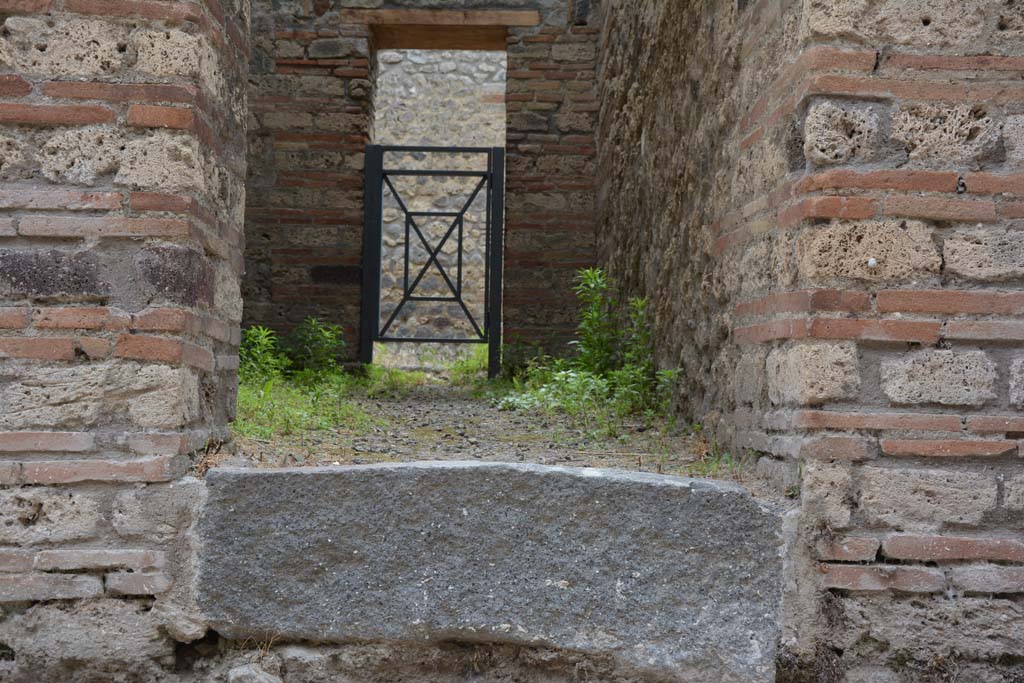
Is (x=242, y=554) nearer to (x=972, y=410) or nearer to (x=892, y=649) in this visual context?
(x=892, y=649)

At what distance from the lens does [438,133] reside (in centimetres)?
1063

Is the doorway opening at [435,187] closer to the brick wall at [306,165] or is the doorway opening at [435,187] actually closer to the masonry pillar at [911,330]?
the brick wall at [306,165]

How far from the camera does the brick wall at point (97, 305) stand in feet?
7.73

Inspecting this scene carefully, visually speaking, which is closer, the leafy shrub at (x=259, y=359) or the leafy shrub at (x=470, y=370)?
the leafy shrub at (x=259, y=359)

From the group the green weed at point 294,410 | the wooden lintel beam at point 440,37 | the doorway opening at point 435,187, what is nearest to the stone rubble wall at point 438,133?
the doorway opening at point 435,187

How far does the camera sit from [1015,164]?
7.58 feet

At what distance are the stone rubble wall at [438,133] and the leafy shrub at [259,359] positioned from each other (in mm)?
4148

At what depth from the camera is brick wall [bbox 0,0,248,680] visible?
2357 mm

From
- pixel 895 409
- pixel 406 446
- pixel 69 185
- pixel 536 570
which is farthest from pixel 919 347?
pixel 69 185

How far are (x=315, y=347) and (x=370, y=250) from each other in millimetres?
873

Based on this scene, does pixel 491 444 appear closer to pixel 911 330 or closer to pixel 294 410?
pixel 294 410

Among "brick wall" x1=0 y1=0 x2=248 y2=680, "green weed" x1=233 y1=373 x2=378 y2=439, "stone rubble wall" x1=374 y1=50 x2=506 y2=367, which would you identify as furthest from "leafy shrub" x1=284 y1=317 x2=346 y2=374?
"brick wall" x1=0 y1=0 x2=248 y2=680

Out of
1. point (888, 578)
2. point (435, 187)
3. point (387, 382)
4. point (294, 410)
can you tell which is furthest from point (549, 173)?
point (888, 578)

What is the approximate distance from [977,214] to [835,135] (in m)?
0.41
